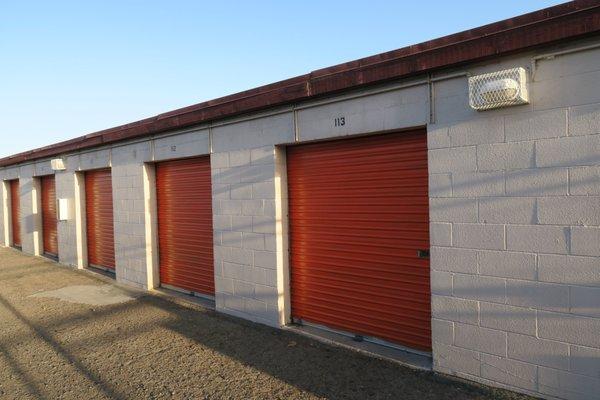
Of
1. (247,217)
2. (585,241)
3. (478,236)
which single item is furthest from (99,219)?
(585,241)

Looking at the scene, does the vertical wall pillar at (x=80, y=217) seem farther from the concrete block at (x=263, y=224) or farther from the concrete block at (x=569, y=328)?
the concrete block at (x=569, y=328)

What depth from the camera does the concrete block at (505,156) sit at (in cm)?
362

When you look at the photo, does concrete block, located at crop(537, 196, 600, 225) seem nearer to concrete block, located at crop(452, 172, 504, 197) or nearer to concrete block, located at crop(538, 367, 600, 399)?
concrete block, located at crop(452, 172, 504, 197)

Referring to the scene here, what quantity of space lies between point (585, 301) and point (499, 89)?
1.76m

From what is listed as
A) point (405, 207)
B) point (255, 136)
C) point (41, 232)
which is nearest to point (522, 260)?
point (405, 207)

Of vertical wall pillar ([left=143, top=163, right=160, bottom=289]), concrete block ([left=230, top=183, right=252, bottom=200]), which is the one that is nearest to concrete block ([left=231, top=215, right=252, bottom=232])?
concrete block ([left=230, top=183, right=252, bottom=200])

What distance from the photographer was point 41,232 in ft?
45.8

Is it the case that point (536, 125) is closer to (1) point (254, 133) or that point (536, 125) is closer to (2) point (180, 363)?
(1) point (254, 133)

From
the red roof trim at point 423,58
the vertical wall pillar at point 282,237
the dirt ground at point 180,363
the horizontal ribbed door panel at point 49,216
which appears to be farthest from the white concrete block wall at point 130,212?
the horizontal ribbed door panel at point 49,216

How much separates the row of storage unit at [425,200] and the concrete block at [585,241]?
10mm

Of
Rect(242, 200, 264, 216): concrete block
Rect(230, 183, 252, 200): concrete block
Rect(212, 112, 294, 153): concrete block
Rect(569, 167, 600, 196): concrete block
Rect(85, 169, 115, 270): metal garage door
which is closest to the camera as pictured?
Rect(569, 167, 600, 196): concrete block

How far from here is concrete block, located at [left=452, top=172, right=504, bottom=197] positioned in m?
3.80

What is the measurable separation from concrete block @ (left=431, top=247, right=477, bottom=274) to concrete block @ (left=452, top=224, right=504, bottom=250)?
0.07 m

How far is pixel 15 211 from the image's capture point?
53.4ft
